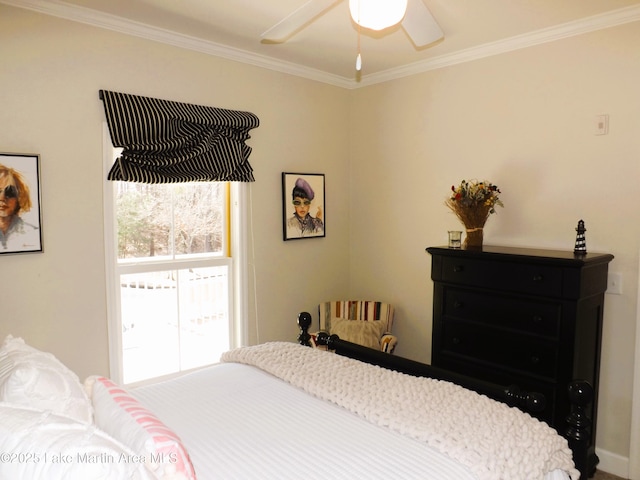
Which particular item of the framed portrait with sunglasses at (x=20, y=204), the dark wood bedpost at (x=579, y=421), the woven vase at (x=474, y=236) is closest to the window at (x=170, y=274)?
the framed portrait with sunglasses at (x=20, y=204)

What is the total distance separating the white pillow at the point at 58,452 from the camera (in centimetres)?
95

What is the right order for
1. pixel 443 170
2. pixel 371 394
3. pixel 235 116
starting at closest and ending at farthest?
1. pixel 371 394
2. pixel 235 116
3. pixel 443 170

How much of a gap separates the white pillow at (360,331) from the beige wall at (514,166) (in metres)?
0.30

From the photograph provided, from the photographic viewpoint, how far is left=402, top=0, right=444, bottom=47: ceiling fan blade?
184 cm

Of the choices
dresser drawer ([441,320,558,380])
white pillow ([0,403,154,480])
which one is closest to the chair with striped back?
dresser drawer ([441,320,558,380])

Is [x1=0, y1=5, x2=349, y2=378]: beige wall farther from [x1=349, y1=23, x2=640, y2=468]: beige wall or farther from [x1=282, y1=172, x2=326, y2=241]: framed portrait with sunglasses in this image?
[x1=349, y1=23, x2=640, y2=468]: beige wall

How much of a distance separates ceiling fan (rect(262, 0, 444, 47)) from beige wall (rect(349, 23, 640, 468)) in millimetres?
1218

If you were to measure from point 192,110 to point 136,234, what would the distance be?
33.3 inches

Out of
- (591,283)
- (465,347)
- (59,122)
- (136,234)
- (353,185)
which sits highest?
(59,122)

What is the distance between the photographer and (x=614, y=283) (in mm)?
2691

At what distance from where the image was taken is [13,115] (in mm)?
2369

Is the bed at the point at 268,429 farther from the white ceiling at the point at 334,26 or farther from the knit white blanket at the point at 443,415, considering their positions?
the white ceiling at the point at 334,26

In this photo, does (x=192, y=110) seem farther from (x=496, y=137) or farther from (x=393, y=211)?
(x=496, y=137)

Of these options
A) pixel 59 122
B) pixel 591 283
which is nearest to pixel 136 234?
pixel 59 122
